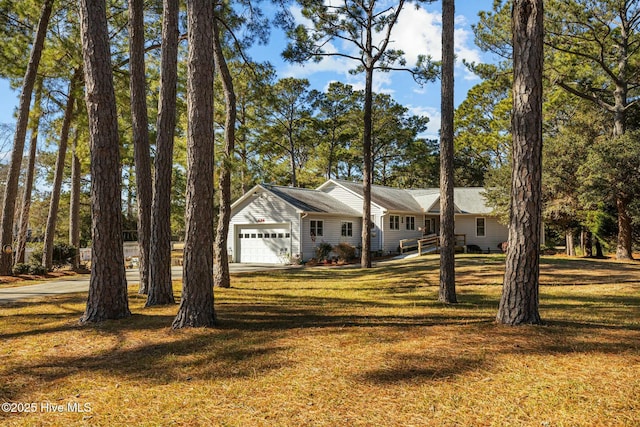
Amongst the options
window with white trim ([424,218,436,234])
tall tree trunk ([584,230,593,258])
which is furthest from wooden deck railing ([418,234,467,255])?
tall tree trunk ([584,230,593,258])

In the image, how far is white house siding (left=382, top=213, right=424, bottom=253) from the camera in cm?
2614

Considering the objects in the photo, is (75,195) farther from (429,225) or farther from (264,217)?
(429,225)

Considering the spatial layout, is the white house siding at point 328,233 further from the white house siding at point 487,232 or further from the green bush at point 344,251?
the white house siding at point 487,232

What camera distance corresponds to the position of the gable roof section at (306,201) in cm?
2368

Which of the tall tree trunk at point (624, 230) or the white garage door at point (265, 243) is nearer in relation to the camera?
the tall tree trunk at point (624, 230)

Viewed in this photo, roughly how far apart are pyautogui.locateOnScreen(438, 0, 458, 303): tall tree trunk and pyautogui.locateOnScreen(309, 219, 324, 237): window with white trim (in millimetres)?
14989

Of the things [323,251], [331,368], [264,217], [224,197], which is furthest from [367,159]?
[331,368]

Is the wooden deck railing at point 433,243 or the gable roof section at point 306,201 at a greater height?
the gable roof section at point 306,201

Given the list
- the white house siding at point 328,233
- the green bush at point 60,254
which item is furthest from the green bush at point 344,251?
the green bush at point 60,254

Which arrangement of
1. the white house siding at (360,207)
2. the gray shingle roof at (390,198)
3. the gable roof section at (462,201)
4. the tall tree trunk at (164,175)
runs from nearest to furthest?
the tall tree trunk at (164,175), the white house siding at (360,207), the gray shingle roof at (390,198), the gable roof section at (462,201)

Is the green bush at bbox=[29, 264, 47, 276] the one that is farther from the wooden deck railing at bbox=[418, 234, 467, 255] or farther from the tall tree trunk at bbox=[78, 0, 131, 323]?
the wooden deck railing at bbox=[418, 234, 467, 255]

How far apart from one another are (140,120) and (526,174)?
28.0 ft

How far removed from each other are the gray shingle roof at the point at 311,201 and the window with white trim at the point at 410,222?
3.85m

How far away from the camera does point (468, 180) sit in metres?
44.0
